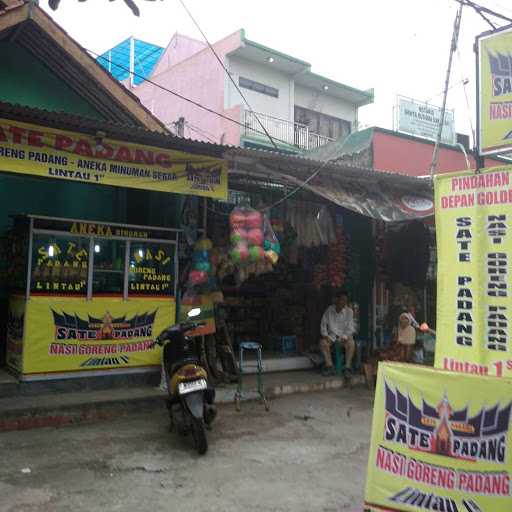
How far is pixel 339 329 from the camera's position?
30.2 feet

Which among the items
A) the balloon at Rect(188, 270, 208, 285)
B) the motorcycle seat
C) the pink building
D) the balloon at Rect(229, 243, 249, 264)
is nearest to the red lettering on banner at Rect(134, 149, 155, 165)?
the balloon at Rect(229, 243, 249, 264)

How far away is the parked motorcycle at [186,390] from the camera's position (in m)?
5.29

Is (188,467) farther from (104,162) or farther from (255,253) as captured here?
(104,162)

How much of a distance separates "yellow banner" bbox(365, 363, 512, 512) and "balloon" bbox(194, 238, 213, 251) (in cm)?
450

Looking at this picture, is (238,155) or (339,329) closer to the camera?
(238,155)

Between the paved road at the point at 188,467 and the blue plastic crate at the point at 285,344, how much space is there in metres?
2.98

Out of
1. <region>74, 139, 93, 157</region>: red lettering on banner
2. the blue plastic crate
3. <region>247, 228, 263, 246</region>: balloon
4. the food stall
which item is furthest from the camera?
the blue plastic crate

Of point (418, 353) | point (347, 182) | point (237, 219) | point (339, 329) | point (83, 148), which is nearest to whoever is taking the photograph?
point (83, 148)

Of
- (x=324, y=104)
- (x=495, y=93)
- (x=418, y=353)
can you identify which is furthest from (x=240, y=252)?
(x=324, y=104)

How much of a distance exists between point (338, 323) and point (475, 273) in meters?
5.73

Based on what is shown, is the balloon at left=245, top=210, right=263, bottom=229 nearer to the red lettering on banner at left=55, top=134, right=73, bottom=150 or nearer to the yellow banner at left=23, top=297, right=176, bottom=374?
the yellow banner at left=23, top=297, right=176, bottom=374

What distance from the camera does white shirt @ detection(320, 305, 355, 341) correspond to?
30.1ft

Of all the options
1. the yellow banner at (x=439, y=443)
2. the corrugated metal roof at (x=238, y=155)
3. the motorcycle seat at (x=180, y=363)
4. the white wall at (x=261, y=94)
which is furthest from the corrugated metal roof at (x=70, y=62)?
the white wall at (x=261, y=94)

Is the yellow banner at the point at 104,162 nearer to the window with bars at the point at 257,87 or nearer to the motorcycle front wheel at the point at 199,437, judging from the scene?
the motorcycle front wheel at the point at 199,437
